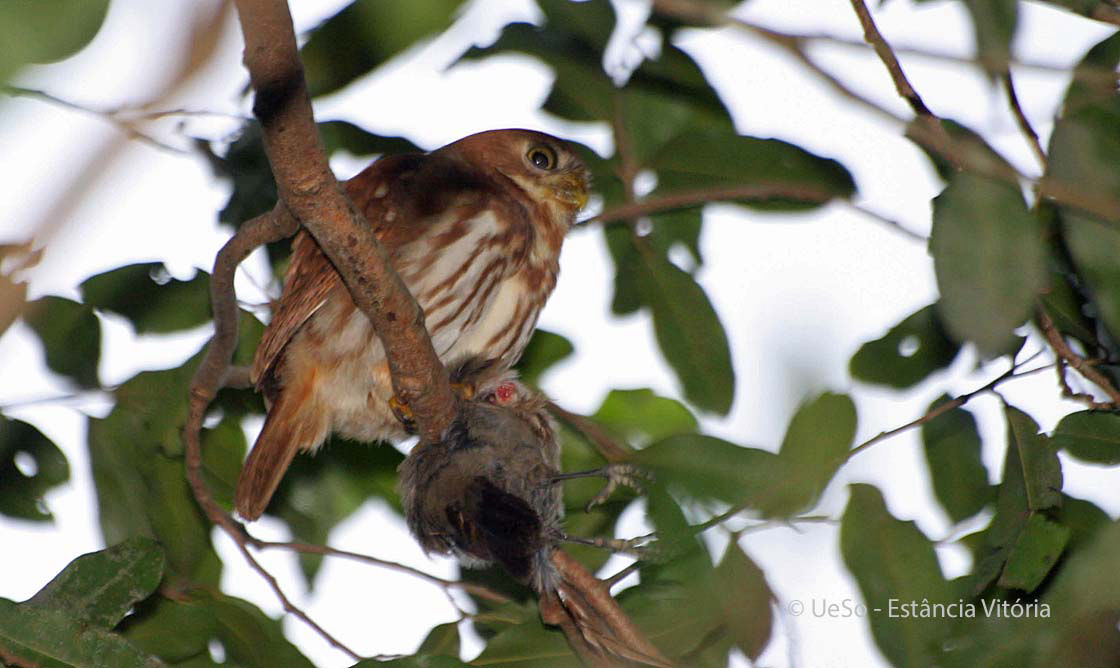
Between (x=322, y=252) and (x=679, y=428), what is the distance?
1208 mm

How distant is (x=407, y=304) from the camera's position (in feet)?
9.60

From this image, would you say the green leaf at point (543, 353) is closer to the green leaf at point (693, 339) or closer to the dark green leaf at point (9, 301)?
the green leaf at point (693, 339)

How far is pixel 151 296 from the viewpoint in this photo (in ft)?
12.2

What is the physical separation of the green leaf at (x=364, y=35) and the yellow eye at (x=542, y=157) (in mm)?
1946

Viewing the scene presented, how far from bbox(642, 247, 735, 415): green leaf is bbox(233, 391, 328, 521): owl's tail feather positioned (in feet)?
3.85

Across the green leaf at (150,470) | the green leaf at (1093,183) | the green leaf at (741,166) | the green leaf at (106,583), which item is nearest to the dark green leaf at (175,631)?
the green leaf at (150,470)

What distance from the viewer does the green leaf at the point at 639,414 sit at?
12.1ft

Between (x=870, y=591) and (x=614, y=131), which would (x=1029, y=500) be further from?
(x=614, y=131)

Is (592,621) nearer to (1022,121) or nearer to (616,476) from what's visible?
(616,476)

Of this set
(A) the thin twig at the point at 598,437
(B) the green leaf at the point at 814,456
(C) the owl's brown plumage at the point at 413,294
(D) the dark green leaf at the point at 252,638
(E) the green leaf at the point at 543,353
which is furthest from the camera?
(E) the green leaf at the point at 543,353

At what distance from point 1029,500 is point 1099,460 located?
0.81ft

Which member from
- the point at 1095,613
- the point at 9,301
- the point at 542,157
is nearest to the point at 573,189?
the point at 542,157

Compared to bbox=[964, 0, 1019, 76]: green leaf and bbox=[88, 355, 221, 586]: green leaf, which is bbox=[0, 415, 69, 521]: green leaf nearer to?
bbox=[88, 355, 221, 586]: green leaf

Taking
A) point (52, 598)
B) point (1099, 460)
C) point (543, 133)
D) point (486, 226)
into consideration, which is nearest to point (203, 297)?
point (486, 226)
